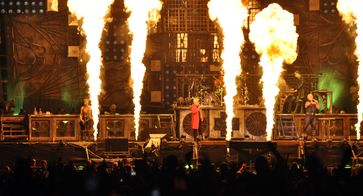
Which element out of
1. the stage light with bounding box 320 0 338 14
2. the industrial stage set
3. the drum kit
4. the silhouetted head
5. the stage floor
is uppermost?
the stage light with bounding box 320 0 338 14

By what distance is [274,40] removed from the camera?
29891 millimetres

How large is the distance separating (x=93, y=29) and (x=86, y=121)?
455cm

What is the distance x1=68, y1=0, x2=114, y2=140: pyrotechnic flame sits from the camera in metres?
29.5

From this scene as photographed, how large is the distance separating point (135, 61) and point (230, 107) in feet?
16.2

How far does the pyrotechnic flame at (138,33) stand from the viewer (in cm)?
2998

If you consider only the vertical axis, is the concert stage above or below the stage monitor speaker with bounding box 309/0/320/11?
below

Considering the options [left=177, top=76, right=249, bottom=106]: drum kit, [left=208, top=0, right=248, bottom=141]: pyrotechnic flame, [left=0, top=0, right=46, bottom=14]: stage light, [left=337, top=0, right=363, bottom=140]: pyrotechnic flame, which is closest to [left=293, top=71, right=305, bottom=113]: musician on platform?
[left=177, top=76, right=249, bottom=106]: drum kit

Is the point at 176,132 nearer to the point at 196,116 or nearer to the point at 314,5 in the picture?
the point at 196,116

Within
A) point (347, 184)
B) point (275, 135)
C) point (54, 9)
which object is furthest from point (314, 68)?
point (347, 184)

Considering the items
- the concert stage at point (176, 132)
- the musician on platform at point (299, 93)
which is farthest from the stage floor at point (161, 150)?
the musician on platform at point (299, 93)

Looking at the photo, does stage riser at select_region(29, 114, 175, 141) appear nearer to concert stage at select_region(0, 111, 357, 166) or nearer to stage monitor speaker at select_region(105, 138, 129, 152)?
concert stage at select_region(0, 111, 357, 166)

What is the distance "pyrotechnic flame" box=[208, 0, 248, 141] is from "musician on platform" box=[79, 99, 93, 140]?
5.65 meters

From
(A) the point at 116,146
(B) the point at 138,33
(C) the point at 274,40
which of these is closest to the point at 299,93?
(C) the point at 274,40

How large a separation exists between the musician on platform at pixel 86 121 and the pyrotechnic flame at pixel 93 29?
2001 millimetres
